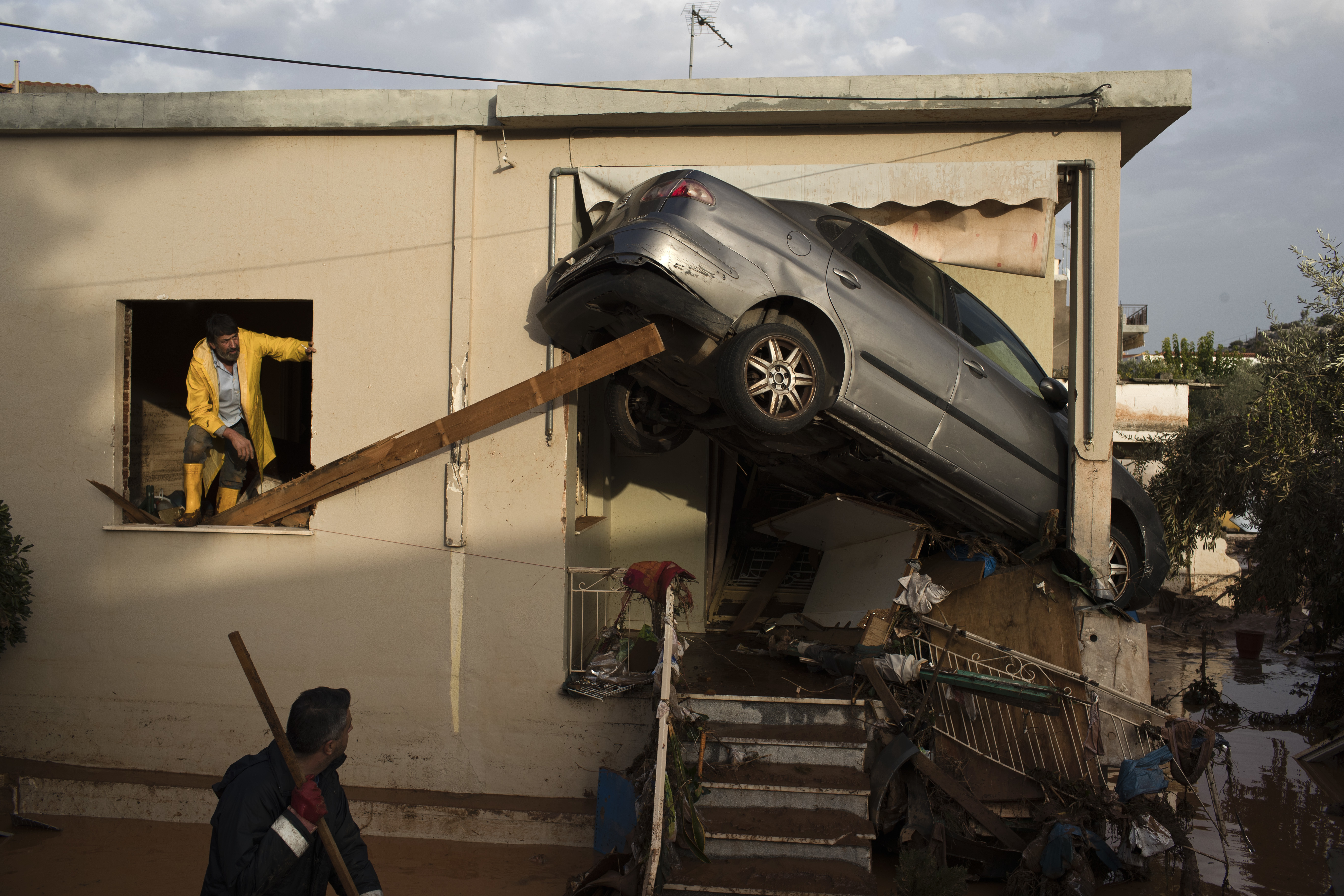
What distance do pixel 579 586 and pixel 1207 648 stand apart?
36.2ft

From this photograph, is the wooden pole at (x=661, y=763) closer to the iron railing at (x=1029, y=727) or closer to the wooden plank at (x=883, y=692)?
the wooden plank at (x=883, y=692)

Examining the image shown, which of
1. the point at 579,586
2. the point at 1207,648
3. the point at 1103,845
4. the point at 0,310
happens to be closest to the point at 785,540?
the point at 579,586

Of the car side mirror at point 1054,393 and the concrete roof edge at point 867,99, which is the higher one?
the concrete roof edge at point 867,99

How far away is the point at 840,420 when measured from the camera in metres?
4.85

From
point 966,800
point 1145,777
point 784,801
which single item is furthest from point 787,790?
point 1145,777

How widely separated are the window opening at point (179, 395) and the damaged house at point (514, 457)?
2.17ft

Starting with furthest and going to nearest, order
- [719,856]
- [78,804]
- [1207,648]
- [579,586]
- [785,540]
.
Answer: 1. [1207,648]
2. [785,540]
3. [579,586]
4. [78,804]
5. [719,856]

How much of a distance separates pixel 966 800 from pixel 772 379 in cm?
275

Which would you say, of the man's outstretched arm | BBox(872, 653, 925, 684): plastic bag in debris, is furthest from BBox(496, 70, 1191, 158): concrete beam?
BBox(872, 653, 925, 684): plastic bag in debris

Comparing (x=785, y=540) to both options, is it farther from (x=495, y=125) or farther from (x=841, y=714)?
(x=495, y=125)

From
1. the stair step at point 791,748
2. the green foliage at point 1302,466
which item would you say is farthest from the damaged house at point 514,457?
the green foliage at point 1302,466

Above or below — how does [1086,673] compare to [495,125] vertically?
below

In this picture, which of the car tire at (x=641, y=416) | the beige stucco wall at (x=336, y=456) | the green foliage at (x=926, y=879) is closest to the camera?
the green foliage at (x=926, y=879)

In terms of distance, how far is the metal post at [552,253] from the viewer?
5797mm
